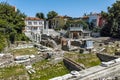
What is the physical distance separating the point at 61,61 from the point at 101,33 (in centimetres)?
2658

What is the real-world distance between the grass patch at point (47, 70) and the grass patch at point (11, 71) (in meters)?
0.62

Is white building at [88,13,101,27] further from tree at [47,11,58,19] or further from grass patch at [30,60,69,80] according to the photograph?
grass patch at [30,60,69,80]

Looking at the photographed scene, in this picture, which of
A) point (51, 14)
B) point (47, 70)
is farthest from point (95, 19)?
point (47, 70)

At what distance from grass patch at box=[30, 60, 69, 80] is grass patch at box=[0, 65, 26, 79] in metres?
0.62

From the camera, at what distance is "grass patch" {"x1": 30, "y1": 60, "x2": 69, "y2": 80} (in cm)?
1012

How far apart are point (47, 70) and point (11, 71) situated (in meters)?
1.94

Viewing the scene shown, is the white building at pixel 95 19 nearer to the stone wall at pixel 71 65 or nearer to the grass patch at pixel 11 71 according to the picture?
the stone wall at pixel 71 65

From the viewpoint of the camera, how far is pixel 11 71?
10.2 meters

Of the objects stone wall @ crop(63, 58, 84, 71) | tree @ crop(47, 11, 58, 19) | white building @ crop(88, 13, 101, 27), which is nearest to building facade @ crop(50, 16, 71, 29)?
tree @ crop(47, 11, 58, 19)

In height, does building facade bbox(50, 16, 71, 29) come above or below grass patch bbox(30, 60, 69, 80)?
above

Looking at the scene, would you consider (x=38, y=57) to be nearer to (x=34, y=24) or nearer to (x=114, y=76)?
(x=114, y=76)

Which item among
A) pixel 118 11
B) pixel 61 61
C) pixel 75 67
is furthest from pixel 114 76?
pixel 118 11

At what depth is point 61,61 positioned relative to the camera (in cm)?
1262

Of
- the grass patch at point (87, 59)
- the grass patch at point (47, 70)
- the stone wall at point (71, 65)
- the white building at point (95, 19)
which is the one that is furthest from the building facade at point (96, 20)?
the grass patch at point (47, 70)
